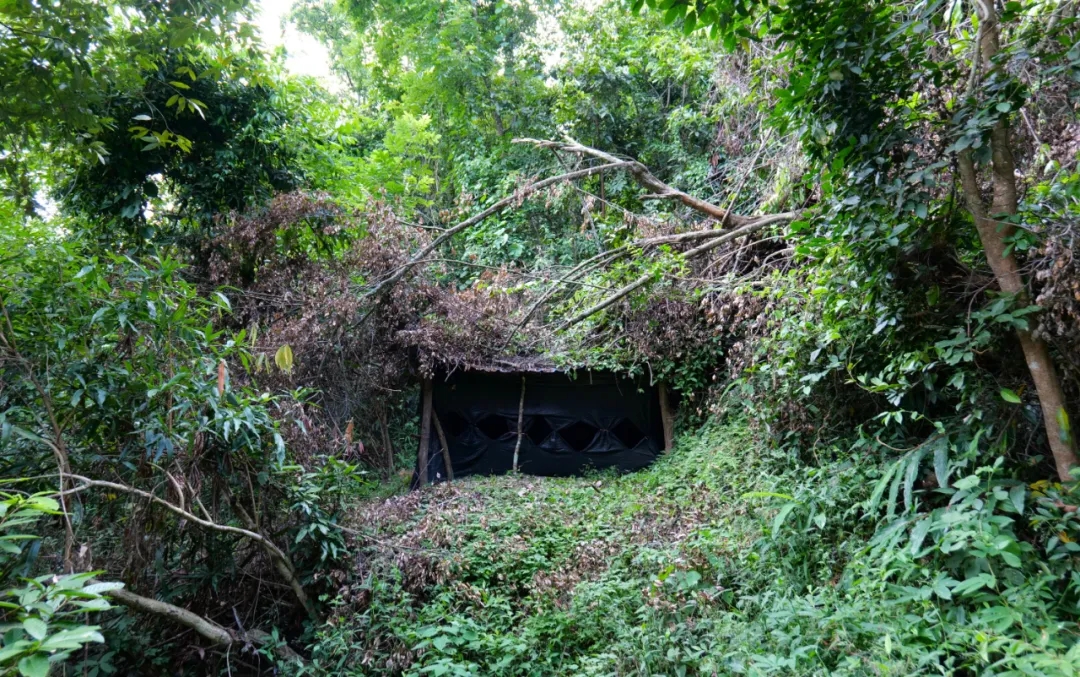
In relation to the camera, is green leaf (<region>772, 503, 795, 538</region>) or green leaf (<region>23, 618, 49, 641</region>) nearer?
green leaf (<region>23, 618, 49, 641</region>)

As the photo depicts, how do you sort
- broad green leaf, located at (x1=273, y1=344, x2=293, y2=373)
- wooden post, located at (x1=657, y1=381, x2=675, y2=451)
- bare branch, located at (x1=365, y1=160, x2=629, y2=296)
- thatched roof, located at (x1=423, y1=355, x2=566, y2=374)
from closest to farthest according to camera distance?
broad green leaf, located at (x1=273, y1=344, x2=293, y2=373), bare branch, located at (x1=365, y1=160, x2=629, y2=296), wooden post, located at (x1=657, y1=381, x2=675, y2=451), thatched roof, located at (x1=423, y1=355, x2=566, y2=374)

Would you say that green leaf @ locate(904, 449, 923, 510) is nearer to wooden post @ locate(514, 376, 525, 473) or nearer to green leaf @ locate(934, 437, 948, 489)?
green leaf @ locate(934, 437, 948, 489)

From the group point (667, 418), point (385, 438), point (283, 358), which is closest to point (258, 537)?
point (283, 358)

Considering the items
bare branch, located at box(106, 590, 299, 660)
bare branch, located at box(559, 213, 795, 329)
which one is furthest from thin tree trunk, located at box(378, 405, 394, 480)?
bare branch, located at box(106, 590, 299, 660)

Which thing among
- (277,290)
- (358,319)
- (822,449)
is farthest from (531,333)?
(822,449)

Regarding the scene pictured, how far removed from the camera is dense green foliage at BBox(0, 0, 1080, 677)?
3107 millimetres

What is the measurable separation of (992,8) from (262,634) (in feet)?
18.5

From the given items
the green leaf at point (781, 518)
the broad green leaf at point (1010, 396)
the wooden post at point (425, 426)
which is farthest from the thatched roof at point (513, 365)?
the broad green leaf at point (1010, 396)

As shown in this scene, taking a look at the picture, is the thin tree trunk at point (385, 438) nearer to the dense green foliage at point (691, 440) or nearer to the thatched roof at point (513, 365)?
the thatched roof at point (513, 365)

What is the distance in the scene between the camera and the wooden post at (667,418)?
8.40m

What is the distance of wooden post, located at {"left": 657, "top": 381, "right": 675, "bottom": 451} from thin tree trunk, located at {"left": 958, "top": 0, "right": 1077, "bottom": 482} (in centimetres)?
518

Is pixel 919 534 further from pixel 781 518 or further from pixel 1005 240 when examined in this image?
pixel 1005 240

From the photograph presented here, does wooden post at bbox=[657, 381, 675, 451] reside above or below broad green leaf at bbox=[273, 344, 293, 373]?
below

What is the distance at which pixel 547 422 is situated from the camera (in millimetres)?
9047
